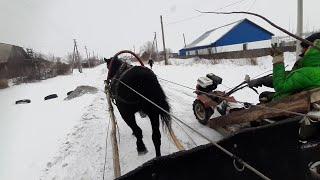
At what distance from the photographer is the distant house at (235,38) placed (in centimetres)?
4553

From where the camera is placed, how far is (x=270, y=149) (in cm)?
219

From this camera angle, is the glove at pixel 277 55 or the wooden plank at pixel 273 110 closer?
the wooden plank at pixel 273 110

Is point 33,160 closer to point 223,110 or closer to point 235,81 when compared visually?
point 223,110

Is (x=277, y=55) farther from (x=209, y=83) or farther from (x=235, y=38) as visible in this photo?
(x=235, y=38)

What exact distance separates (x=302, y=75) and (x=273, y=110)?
506 mm

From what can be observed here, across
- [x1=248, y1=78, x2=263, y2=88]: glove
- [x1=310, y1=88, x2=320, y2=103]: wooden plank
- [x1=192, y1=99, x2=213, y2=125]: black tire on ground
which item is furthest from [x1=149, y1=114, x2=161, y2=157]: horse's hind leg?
[x1=310, y1=88, x2=320, y2=103]: wooden plank

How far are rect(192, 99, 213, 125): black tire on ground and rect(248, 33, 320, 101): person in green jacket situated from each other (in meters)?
2.11

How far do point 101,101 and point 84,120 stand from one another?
129 inches

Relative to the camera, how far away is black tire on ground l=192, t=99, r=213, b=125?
6.36 meters

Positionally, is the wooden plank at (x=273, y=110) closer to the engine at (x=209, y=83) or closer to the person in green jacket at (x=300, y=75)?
the person in green jacket at (x=300, y=75)

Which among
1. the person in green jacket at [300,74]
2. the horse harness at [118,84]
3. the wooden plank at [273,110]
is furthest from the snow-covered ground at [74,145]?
the person in green jacket at [300,74]

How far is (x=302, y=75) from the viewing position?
3895 mm

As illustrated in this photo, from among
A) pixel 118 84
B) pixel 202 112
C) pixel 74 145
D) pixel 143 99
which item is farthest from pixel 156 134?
pixel 74 145

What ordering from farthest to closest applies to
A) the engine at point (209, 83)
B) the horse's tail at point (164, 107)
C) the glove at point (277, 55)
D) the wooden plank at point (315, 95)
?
the engine at point (209, 83) → the horse's tail at point (164, 107) → the glove at point (277, 55) → the wooden plank at point (315, 95)
